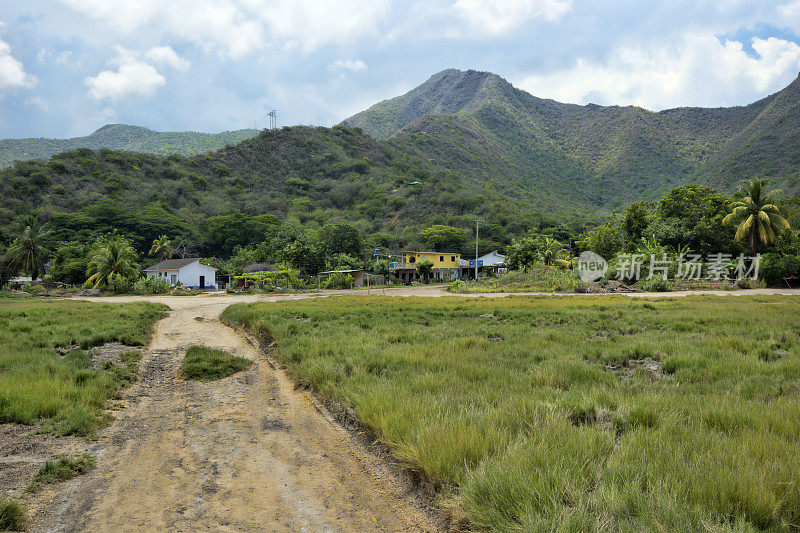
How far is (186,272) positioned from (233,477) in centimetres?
6056

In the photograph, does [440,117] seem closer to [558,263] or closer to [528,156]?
[528,156]

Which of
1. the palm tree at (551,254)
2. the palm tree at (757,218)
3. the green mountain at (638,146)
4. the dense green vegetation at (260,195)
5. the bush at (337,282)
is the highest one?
the green mountain at (638,146)

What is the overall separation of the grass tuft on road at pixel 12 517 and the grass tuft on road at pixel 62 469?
2.38ft

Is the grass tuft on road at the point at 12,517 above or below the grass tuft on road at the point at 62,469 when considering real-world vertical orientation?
above

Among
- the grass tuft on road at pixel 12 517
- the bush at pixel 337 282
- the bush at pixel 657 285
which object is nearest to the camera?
the grass tuft on road at pixel 12 517

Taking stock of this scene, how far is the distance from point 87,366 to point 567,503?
1034 cm

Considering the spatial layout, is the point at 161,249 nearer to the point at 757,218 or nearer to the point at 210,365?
the point at 210,365

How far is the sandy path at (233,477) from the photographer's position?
12.1ft

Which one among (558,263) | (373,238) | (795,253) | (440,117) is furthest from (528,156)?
(795,253)

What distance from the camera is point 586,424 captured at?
15.4ft

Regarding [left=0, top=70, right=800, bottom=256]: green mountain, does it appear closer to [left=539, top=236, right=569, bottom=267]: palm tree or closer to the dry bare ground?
[left=539, top=236, right=569, bottom=267]: palm tree

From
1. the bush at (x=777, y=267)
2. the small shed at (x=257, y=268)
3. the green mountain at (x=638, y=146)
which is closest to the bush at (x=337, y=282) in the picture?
the small shed at (x=257, y=268)

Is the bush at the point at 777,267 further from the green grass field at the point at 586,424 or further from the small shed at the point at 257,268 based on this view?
the small shed at the point at 257,268

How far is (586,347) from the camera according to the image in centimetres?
1007
